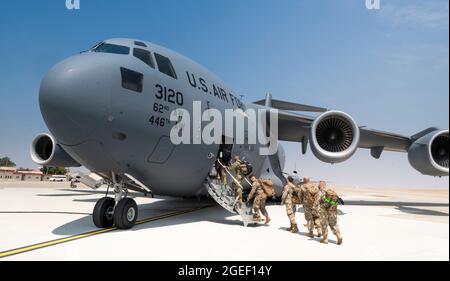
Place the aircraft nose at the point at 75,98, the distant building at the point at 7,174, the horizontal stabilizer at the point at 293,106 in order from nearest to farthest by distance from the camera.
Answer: the aircraft nose at the point at 75,98, the horizontal stabilizer at the point at 293,106, the distant building at the point at 7,174

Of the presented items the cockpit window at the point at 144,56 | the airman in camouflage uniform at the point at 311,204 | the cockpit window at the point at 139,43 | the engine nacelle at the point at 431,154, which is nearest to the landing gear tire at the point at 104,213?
the cockpit window at the point at 144,56

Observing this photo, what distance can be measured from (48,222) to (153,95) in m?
4.35

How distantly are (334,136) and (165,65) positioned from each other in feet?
20.3

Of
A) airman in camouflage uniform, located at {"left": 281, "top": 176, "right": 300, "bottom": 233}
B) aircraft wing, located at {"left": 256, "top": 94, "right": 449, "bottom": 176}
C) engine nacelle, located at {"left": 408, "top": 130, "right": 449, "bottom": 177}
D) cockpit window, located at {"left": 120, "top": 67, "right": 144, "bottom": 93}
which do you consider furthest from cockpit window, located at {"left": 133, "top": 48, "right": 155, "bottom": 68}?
engine nacelle, located at {"left": 408, "top": 130, "right": 449, "bottom": 177}

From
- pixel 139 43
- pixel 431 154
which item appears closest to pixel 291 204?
pixel 139 43

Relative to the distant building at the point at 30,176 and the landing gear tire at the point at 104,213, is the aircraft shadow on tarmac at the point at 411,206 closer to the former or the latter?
the landing gear tire at the point at 104,213

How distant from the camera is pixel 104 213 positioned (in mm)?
6699

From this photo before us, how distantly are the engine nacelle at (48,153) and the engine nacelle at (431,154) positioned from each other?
1320 centimetres

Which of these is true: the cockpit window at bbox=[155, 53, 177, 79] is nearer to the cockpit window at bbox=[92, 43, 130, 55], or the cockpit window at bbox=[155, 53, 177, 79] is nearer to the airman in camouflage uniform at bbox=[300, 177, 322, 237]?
the cockpit window at bbox=[92, 43, 130, 55]

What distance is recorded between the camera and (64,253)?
4.57 m

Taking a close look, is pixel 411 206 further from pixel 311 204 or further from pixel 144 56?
pixel 144 56

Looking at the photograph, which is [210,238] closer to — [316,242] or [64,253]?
[316,242]

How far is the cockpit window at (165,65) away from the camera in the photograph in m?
6.96
